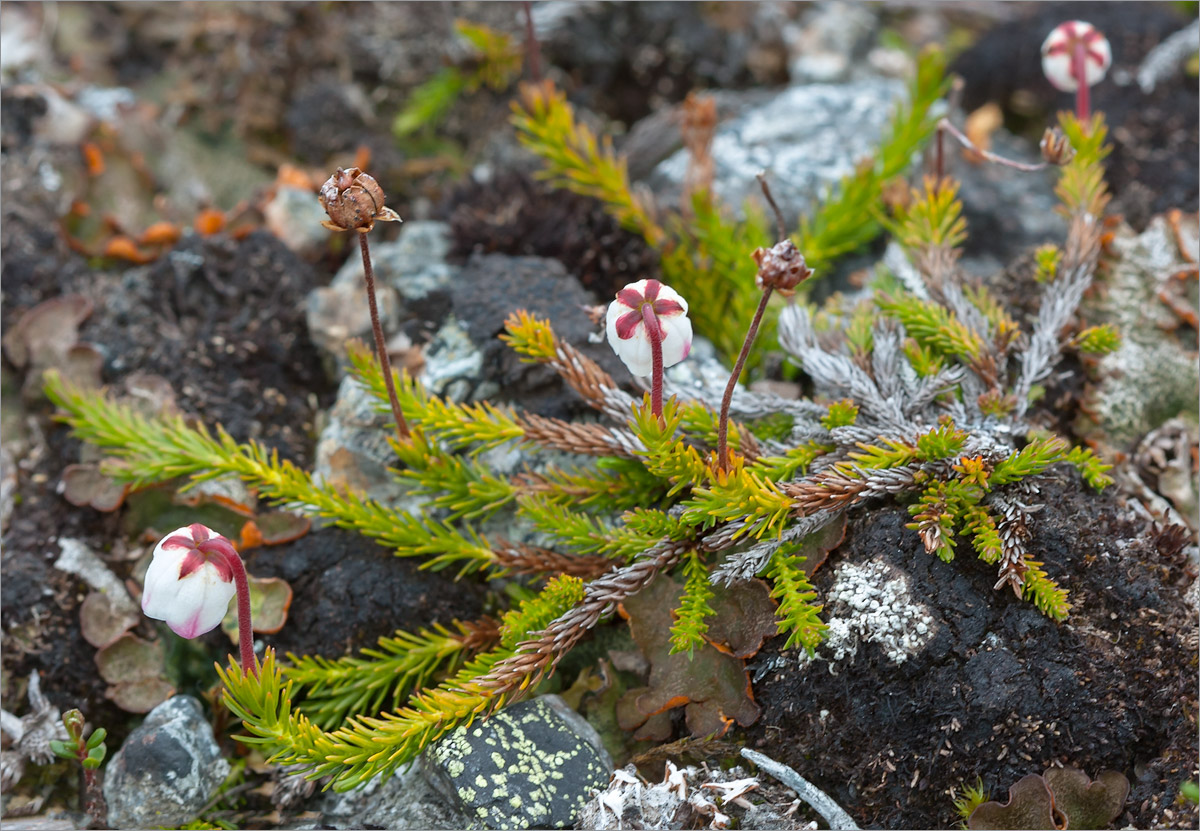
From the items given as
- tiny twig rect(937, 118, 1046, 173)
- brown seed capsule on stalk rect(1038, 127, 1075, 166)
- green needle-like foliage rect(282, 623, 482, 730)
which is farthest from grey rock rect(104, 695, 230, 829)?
brown seed capsule on stalk rect(1038, 127, 1075, 166)

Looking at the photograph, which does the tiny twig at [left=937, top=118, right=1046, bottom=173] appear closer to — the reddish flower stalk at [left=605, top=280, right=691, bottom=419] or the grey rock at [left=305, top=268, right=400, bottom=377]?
the reddish flower stalk at [left=605, top=280, right=691, bottom=419]

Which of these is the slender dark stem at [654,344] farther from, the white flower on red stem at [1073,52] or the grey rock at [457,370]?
the white flower on red stem at [1073,52]

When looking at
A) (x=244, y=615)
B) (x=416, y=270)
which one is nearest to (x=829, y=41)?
(x=416, y=270)

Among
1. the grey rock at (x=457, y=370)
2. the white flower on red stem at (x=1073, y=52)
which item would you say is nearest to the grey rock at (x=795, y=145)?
the white flower on red stem at (x=1073, y=52)

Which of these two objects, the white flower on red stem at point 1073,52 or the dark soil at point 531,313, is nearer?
the dark soil at point 531,313

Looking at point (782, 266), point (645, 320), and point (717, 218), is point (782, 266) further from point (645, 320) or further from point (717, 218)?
point (717, 218)

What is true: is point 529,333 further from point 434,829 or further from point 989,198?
point 989,198

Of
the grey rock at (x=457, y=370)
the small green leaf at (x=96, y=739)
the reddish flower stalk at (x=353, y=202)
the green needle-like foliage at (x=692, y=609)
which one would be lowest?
the small green leaf at (x=96, y=739)
